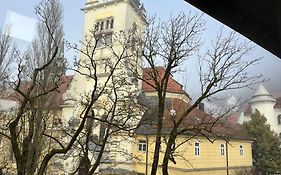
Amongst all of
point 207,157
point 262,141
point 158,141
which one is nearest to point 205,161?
point 207,157

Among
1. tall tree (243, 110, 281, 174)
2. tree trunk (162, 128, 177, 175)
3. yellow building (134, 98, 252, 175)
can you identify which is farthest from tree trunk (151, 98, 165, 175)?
tall tree (243, 110, 281, 174)

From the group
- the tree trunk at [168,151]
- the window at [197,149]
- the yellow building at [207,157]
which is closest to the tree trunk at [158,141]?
the tree trunk at [168,151]

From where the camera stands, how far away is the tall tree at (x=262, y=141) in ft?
69.7

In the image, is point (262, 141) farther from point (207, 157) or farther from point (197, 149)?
point (197, 149)

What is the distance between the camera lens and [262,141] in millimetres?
22953

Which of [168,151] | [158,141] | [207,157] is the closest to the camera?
[168,151]

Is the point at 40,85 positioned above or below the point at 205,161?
above

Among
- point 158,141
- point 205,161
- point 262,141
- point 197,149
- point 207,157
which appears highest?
point 262,141

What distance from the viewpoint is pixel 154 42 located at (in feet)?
28.0

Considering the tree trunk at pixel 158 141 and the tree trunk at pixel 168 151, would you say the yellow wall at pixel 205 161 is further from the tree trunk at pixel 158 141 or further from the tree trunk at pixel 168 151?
the tree trunk at pixel 168 151

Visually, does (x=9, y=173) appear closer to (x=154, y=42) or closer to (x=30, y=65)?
(x=30, y=65)

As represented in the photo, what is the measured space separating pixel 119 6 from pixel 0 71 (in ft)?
44.8

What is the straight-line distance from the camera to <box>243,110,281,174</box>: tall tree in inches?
837

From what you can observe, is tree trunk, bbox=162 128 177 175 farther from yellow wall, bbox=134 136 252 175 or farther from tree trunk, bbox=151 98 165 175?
yellow wall, bbox=134 136 252 175
